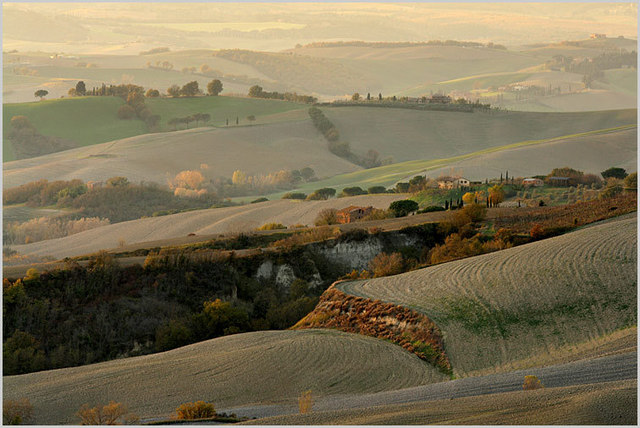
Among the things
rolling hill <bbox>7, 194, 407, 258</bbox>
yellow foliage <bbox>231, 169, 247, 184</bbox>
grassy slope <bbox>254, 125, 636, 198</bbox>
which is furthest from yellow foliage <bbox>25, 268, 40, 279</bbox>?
yellow foliage <bbox>231, 169, 247, 184</bbox>

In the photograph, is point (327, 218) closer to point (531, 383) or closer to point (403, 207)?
point (403, 207)

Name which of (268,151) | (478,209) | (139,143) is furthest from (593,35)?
(478,209)

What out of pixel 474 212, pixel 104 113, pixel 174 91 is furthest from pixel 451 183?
pixel 174 91

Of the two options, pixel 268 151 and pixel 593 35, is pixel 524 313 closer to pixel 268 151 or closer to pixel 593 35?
pixel 268 151

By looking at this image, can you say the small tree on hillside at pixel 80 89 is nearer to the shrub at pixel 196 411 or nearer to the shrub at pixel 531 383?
the shrub at pixel 196 411

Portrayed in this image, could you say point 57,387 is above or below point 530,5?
below
